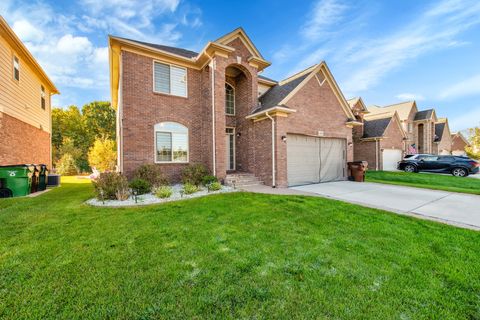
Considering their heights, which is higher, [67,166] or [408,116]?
[408,116]

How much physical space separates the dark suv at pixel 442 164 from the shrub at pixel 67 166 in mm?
33348

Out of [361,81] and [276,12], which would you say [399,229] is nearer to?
[276,12]

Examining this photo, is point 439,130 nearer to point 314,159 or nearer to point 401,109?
point 401,109

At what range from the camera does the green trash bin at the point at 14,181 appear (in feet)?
25.3

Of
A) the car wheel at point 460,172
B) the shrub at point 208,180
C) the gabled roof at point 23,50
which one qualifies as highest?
the gabled roof at point 23,50

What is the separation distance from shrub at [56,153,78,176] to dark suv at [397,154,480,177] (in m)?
33.3

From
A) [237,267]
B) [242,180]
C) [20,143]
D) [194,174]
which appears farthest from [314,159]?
[20,143]

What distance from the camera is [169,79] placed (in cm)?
990

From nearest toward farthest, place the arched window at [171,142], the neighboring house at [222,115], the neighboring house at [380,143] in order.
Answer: the neighboring house at [222,115] → the arched window at [171,142] → the neighboring house at [380,143]

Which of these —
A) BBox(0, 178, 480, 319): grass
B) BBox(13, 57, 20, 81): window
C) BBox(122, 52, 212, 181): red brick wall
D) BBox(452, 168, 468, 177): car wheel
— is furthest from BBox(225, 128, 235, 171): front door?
BBox(452, 168, 468, 177): car wheel

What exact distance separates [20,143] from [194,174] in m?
9.07

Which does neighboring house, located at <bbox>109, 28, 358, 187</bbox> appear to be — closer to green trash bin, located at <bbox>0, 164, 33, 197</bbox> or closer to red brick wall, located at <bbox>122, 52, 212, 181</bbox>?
red brick wall, located at <bbox>122, 52, 212, 181</bbox>

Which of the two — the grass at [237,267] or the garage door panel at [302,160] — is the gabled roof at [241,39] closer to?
the garage door panel at [302,160]

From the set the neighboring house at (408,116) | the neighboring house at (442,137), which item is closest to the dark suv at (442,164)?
the neighboring house at (408,116)
